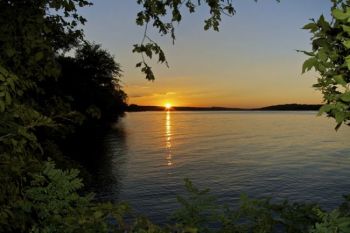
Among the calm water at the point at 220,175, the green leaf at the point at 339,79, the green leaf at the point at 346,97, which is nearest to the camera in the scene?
the green leaf at the point at 346,97

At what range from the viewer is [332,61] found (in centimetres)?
313

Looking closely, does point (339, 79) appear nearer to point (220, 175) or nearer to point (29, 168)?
point (29, 168)

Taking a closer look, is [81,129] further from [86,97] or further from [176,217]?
[176,217]

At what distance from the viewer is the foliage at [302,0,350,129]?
120 inches

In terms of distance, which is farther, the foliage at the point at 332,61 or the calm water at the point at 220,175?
the calm water at the point at 220,175

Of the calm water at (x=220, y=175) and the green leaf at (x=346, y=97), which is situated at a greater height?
the green leaf at (x=346, y=97)

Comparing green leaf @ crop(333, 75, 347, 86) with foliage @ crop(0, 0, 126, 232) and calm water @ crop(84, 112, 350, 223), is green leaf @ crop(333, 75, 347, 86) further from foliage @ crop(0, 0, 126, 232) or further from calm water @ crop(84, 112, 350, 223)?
calm water @ crop(84, 112, 350, 223)

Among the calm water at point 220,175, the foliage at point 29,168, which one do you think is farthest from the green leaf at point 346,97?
the calm water at point 220,175

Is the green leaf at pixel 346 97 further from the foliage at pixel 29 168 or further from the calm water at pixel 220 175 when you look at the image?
the calm water at pixel 220 175

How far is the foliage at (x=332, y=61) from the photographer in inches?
120

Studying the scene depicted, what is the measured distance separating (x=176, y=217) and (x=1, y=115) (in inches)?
132

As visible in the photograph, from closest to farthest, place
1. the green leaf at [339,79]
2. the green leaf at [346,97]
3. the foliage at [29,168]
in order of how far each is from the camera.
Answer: the green leaf at [346,97]
the green leaf at [339,79]
the foliage at [29,168]

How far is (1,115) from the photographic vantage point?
458 cm

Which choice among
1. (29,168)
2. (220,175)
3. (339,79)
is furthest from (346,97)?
(220,175)
